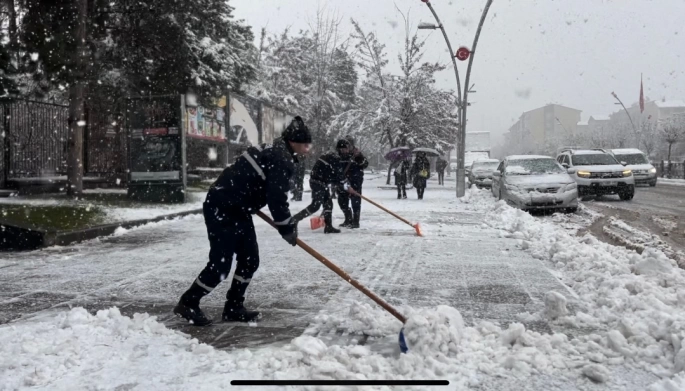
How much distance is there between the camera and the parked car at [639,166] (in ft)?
80.7

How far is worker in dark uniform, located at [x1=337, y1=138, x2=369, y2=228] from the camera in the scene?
9.52 meters

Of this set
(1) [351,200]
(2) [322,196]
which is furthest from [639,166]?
(2) [322,196]

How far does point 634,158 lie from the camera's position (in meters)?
25.7

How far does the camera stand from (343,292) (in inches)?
213

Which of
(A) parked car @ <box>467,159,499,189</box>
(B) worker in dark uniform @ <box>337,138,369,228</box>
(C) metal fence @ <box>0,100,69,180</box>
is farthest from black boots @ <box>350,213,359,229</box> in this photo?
(A) parked car @ <box>467,159,499,189</box>

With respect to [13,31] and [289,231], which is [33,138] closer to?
[13,31]

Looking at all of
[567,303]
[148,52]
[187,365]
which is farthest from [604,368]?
[148,52]

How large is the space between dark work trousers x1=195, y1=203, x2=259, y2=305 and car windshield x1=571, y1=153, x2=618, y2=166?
15.7 metres

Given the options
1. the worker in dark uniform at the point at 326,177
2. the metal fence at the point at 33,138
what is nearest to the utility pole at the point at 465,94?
the worker in dark uniform at the point at 326,177

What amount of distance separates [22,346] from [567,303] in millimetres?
4114

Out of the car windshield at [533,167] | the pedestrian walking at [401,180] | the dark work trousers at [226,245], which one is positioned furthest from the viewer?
the pedestrian walking at [401,180]

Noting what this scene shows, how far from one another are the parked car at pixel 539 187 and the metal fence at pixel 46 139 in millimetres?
12022

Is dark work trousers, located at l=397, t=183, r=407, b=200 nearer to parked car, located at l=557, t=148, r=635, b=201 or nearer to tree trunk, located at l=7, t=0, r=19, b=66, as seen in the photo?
parked car, located at l=557, t=148, r=635, b=201

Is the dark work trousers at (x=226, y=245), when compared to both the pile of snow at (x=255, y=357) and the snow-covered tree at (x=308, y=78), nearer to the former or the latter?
the pile of snow at (x=255, y=357)
